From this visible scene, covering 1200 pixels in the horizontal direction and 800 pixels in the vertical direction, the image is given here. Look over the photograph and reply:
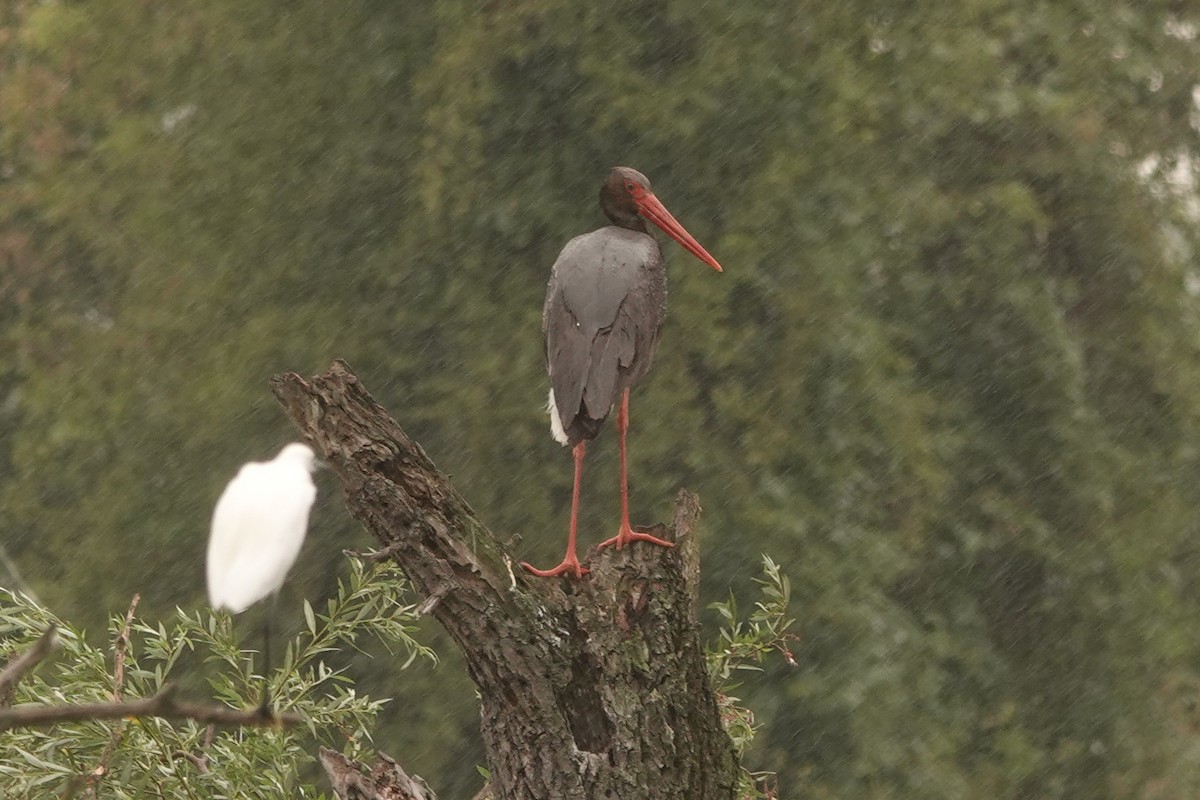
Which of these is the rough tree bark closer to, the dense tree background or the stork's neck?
the stork's neck

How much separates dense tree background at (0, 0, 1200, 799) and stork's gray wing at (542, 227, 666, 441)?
4129 millimetres

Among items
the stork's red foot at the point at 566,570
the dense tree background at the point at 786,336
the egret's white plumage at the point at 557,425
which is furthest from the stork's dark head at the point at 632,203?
the dense tree background at the point at 786,336

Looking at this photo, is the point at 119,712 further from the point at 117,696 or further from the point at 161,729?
the point at 161,729

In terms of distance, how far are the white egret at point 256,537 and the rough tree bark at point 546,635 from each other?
191 mm

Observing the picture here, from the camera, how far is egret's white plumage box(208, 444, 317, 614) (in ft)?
8.32

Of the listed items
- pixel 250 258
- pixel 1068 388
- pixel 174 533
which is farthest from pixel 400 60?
pixel 1068 388

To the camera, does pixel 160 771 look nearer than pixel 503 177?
Yes

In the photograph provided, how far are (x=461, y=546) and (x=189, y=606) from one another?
613 cm

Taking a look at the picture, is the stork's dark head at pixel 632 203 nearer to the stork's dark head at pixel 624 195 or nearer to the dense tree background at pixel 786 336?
the stork's dark head at pixel 624 195

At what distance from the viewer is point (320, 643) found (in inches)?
139

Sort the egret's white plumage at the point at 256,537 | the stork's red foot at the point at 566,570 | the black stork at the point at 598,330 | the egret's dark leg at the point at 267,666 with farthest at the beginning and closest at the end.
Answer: the black stork at the point at 598,330, the stork's red foot at the point at 566,570, the egret's white plumage at the point at 256,537, the egret's dark leg at the point at 267,666

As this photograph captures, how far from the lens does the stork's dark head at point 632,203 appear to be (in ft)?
15.2

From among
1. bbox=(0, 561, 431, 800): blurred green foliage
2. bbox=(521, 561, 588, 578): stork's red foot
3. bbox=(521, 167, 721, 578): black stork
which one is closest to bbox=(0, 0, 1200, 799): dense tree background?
bbox=(521, 167, 721, 578): black stork

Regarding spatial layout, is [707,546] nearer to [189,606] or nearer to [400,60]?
[189,606]
